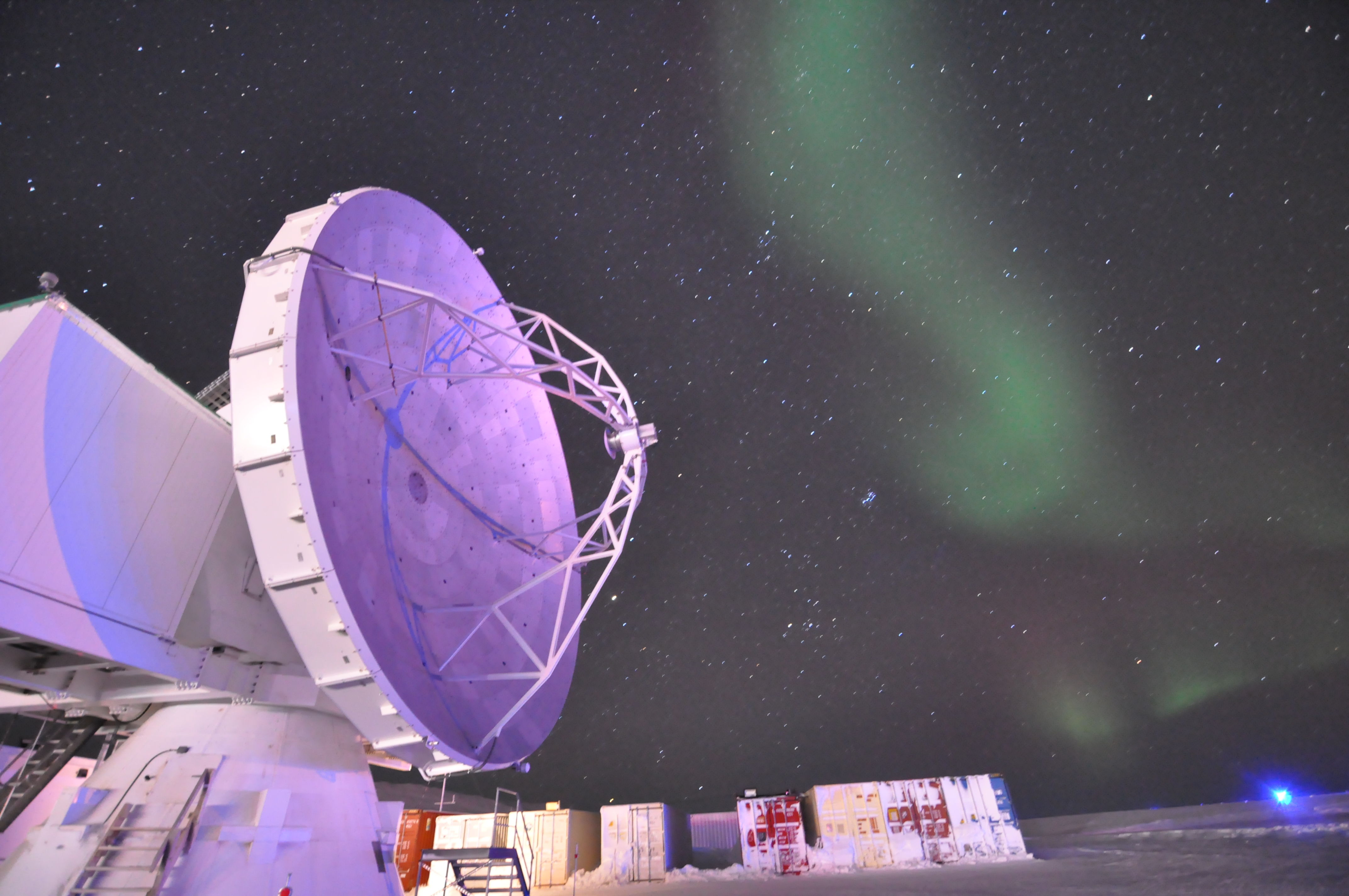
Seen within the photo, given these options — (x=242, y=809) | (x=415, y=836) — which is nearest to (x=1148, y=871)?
(x=242, y=809)

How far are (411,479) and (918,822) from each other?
2383 cm

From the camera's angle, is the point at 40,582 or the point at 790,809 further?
the point at 790,809

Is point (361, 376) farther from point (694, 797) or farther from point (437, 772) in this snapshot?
point (694, 797)

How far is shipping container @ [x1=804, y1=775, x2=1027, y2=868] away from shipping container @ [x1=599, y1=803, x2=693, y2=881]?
603 centimetres

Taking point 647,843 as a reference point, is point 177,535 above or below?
above

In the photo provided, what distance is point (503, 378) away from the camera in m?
10.7

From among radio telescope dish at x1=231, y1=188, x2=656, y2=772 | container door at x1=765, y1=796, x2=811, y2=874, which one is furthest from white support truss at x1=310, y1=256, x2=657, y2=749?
container door at x1=765, y1=796, x2=811, y2=874

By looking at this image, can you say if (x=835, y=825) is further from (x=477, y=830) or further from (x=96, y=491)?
(x=96, y=491)

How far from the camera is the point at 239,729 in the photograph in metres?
8.98

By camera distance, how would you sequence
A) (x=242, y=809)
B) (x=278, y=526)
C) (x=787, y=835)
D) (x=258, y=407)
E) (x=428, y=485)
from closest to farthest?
(x=278, y=526) → (x=258, y=407) → (x=242, y=809) → (x=428, y=485) → (x=787, y=835)

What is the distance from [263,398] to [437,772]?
4.69 meters

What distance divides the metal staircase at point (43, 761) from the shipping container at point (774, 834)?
72.7 feet

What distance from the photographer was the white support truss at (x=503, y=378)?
28.1 ft

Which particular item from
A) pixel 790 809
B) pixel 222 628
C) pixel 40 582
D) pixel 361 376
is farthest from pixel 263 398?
pixel 790 809
